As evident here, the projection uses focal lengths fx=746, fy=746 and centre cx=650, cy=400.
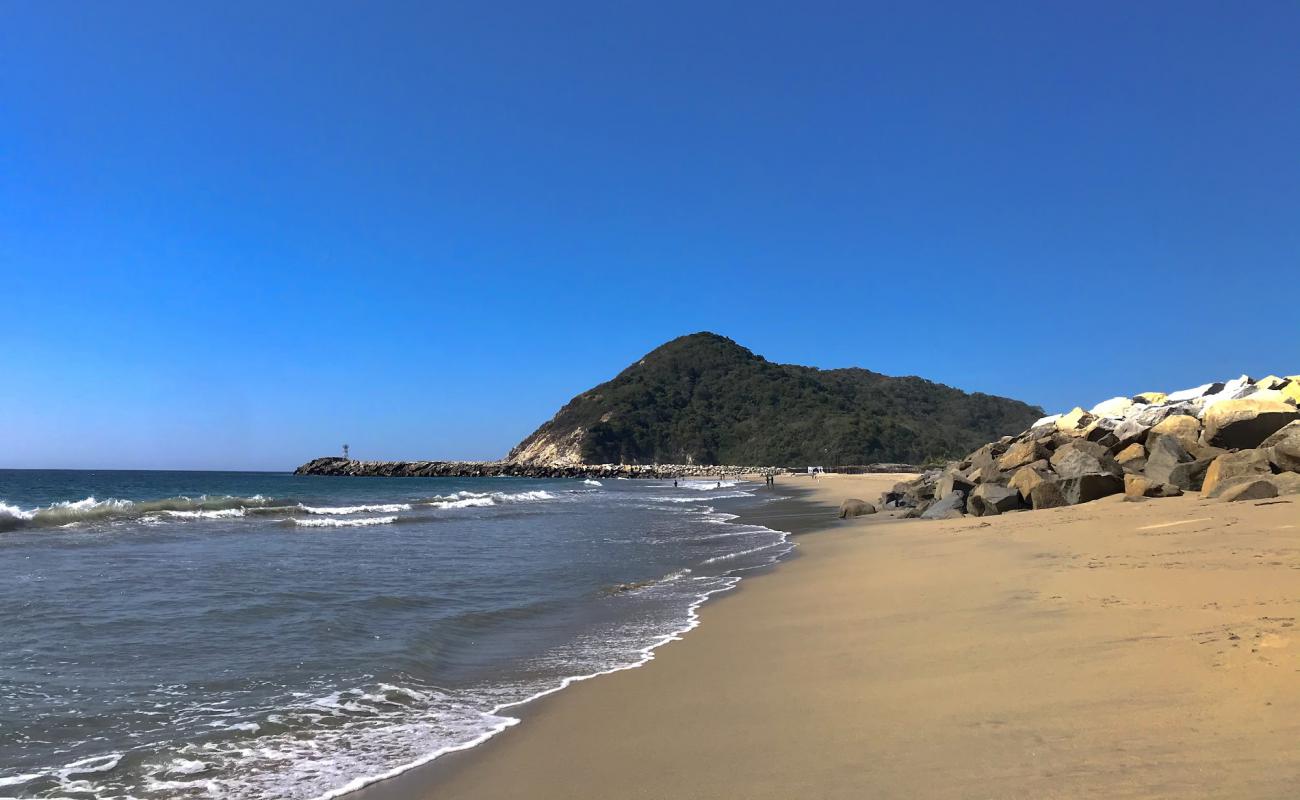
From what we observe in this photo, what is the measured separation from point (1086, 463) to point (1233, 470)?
2.98 m

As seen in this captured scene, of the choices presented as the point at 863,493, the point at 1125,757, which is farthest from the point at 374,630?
the point at 863,493

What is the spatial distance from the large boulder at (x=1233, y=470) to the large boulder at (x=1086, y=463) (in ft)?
6.73

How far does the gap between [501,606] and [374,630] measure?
72.4 inches

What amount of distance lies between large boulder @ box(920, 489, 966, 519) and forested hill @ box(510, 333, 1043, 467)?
3712 inches

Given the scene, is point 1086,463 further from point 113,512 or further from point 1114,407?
point 113,512

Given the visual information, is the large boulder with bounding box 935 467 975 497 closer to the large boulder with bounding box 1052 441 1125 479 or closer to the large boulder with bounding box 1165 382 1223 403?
the large boulder with bounding box 1052 441 1125 479

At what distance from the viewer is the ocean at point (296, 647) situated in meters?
4.45

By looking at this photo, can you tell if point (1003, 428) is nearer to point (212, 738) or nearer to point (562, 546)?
point (562, 546)

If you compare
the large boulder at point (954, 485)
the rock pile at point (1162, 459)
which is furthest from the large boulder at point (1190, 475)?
the large boulder at point (954, 485)

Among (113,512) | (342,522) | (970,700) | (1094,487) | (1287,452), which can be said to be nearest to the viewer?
(970,700)

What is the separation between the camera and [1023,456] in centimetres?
1988

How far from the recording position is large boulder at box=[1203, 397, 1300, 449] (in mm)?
14984

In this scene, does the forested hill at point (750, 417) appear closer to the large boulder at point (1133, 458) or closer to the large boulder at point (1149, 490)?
the large boulder at point (1133, 458)

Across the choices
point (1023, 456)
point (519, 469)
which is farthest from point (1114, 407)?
point (519, 469)
